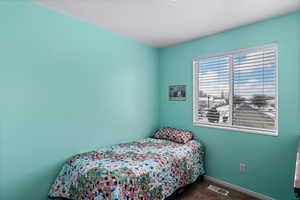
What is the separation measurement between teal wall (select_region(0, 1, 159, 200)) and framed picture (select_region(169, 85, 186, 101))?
100 cm

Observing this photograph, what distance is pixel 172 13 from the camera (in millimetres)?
2053

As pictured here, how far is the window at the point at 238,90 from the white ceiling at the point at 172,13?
1.59 feet

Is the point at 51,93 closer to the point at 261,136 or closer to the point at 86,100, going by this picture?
the point at 86,100

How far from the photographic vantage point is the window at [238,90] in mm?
2232

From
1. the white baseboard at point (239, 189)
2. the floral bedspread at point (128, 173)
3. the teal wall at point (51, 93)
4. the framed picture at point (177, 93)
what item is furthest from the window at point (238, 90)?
the teal wall at point (51, 93)

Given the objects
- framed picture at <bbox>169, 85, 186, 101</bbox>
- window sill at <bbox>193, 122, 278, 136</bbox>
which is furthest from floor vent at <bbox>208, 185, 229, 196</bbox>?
framed picture at <bbox>169, 85, 186, 101</bbox>

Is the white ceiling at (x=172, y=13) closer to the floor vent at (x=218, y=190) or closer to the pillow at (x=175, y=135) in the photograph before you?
the pillow at (x=175, y=135)

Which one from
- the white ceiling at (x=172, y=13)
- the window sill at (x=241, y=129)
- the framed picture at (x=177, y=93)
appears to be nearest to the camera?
the white ceiling at (x=172, y=13)

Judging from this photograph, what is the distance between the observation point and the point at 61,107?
2053 millimetres

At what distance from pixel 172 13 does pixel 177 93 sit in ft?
5.10

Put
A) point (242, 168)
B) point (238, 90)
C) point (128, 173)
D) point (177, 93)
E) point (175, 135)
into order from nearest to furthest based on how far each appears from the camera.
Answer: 1. point (128, 173)
2. point (242, 168)
3. point (238, 90)
4. point (175, 135)
5. point (177, 93)

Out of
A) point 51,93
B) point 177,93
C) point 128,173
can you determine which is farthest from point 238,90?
point 51,93

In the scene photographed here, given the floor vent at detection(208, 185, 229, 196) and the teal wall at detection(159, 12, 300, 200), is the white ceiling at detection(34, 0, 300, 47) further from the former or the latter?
the floor vent at detection(208, 185, 229, 196)

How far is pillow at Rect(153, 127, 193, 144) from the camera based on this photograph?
2.79 meters
